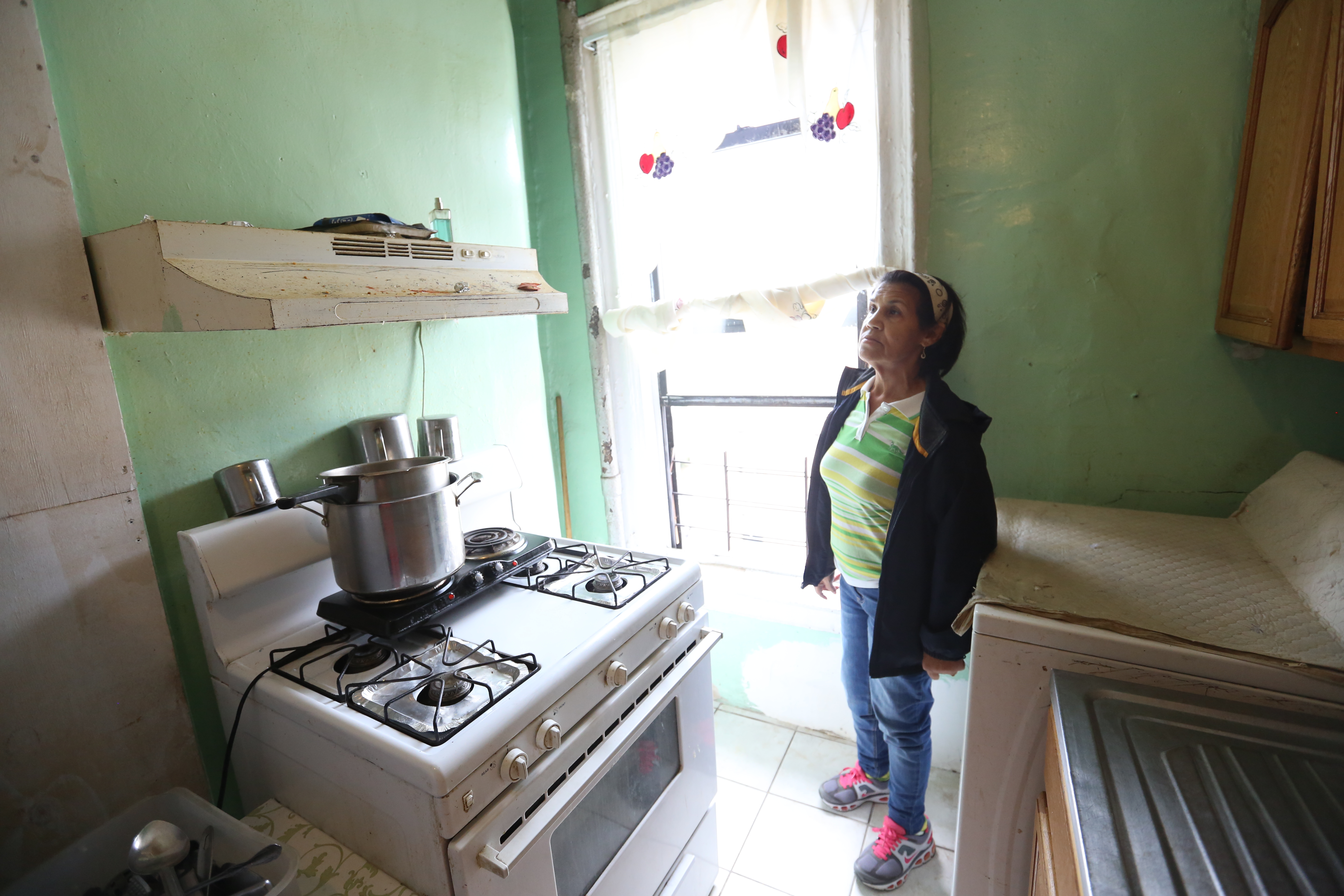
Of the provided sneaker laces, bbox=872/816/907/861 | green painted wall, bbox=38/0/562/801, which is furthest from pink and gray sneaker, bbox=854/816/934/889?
green painted wall, bbox=38/0/562/801

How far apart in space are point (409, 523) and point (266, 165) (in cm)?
91

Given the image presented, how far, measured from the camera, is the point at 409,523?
47.7 inches

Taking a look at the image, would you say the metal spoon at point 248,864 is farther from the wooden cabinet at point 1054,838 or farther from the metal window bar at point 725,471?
the metal window bar at point 725,471

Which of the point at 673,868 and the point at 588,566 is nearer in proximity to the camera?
the point at 673,868

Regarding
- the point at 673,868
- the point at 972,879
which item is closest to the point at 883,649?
the point at 972,879

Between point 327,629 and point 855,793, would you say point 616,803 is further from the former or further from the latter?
point 855,793

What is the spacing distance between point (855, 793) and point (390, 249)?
2022 millimetres

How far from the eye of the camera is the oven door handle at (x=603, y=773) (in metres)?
0.92

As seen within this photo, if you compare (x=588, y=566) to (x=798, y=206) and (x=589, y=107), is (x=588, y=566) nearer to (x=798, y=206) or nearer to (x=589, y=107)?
(x=798, y=206)

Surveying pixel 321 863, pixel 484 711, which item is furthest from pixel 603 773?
pixel 321 863

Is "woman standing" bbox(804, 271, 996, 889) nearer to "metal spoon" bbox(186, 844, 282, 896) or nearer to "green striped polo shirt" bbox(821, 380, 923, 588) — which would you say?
"green striped polo shirt" bbox(821, 380, 923, 588)

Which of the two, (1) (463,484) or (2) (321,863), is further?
(1) (463,484)

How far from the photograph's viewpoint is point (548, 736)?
105 cm

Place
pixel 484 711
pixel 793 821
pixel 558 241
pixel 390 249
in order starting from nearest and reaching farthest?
pixel 484 711 < pixel 390 249 < pixel 793 821 < pixel 558 241
